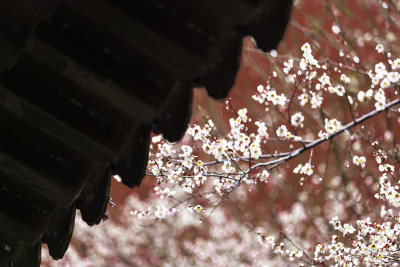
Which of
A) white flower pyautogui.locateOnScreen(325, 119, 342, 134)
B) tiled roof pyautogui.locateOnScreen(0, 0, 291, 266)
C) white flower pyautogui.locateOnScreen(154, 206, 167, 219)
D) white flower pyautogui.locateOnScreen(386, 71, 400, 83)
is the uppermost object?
tiled roof pyautogui.locateOnScreen(0, 0, 291, 266)

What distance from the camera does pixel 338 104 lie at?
953 centimetres

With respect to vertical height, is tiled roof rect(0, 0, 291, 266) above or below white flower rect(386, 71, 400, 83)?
above

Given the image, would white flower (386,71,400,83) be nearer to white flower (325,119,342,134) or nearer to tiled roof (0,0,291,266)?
white flower (325,119,342,134)

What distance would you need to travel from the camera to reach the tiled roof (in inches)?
54.2

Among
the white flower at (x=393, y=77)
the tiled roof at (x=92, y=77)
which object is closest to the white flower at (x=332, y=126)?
the white flower at (x=393, y=77)

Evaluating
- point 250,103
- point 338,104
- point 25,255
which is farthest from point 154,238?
point 25,255

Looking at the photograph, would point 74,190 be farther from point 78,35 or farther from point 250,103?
point 250,103

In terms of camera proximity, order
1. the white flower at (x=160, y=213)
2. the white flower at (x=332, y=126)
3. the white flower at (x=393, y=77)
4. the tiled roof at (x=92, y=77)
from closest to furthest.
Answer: the tiled roof at (x=92, y=77), the white flower at (x=393, y=77), the white flower at (x=332, y=126), the white flower at (x=160, y=213)

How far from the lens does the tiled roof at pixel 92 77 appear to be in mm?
1377

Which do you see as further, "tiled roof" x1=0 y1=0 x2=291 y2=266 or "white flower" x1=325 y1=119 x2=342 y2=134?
"white flower" x1=325 y1=119 x2=342 y2=134

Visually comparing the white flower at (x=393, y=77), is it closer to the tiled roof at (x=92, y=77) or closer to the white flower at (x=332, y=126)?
the white flower at (x=332, y=126)

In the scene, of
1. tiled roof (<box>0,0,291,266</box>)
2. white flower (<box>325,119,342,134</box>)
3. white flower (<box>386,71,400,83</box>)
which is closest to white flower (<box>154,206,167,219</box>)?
white flower (<box>325,119,342,134</box>)

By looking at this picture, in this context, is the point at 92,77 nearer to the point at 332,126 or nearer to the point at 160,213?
the point at 332,126

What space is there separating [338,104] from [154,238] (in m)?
6.98
